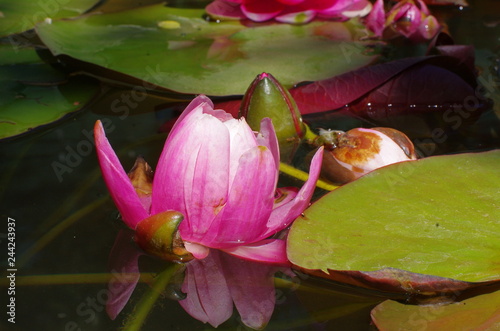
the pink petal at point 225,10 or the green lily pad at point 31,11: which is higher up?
the pink petal at point 225,10

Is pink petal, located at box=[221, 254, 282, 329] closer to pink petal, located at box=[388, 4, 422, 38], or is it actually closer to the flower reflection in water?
the flower reflection in water

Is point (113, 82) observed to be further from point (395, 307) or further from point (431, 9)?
point (431, 9)

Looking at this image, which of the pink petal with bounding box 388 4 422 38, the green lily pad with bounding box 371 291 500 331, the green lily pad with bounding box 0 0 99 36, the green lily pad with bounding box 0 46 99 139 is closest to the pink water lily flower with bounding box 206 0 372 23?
the pink petal with bounding box 388 4 422 38

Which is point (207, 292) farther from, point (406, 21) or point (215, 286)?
point (406, 21)

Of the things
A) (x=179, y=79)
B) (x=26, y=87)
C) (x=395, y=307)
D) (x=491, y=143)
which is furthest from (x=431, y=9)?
(x=395, y=307)

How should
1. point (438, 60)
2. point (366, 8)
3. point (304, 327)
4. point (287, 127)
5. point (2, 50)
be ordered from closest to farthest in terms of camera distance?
point (304, 327) < point (287, 127) < point (438, 60) < point (2, 50) < point (366, 8)

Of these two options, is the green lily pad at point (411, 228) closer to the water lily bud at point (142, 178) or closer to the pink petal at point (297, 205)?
the pink petal at point (297, 205)

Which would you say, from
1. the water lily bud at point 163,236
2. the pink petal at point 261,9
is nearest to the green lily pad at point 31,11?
the pink petal at point 261,9
